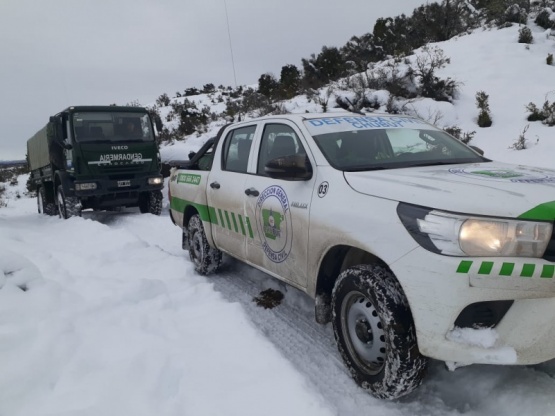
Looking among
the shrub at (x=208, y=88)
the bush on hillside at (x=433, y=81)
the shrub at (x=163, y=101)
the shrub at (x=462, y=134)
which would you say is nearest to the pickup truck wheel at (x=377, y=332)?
the shrub at (x=462, y=134)

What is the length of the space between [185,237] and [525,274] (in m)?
4.32

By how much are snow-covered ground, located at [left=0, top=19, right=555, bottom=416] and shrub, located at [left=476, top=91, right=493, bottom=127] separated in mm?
7244

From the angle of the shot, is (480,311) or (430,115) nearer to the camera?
(480,311)

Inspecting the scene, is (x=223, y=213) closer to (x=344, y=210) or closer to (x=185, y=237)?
(x=185, y=237)

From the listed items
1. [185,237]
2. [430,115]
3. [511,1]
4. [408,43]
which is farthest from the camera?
[408,43]

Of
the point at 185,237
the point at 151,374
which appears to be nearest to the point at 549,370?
the point at 151,374

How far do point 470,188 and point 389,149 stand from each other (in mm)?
1141

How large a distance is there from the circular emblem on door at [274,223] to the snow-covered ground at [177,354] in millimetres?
626

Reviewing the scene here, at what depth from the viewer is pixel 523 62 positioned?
39.9 feet

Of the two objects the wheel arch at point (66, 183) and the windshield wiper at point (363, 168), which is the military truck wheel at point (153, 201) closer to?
the wheel arch at point (66, 183)

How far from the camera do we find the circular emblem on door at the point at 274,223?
338 centimetres

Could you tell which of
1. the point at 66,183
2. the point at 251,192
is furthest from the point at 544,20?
the point at 66,183

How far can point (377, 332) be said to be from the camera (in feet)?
8.45

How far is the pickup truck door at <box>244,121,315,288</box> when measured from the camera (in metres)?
3.21
